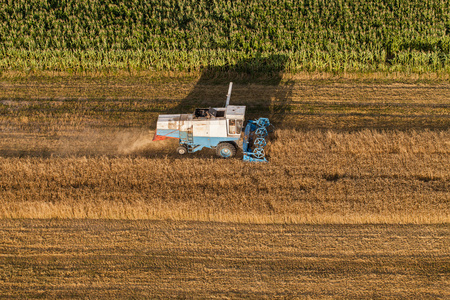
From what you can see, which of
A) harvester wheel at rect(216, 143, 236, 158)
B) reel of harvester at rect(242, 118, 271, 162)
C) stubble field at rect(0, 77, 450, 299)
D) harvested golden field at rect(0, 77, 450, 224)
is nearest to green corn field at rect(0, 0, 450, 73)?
harvested golden field at rect(0, 77, 450, 224)

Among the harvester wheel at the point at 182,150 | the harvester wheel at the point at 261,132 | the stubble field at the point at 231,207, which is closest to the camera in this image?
the stubble field at the point at 231,207

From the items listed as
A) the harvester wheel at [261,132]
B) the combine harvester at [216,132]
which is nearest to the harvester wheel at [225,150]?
the combine harvester at [216,132]

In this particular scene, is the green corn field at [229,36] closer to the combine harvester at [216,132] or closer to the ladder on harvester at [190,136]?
the combine harvester at [216,132]

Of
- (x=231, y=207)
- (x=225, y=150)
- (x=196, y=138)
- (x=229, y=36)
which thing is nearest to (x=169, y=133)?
(x=196, y=138)

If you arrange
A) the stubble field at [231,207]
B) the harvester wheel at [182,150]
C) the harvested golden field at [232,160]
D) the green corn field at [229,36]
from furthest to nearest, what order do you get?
the green corn field at [229,36] < the harvester wheel at [182,150] < the harvested golden field at [232,160] < the stubble field at [231,207]

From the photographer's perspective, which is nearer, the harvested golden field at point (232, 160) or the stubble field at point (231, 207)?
the stubble field at point (231, 207)

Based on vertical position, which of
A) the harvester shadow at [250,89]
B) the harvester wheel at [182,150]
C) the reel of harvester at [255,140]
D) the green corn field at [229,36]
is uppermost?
the green corn field at [229,36]

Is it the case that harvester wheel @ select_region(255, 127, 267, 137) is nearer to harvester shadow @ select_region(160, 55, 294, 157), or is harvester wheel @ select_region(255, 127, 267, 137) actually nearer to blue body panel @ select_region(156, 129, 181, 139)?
harvester shadow @ select_region(160, 55, 294, 157)

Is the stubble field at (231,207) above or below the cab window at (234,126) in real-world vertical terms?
below

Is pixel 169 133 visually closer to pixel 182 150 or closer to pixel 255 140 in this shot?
pixel 182 150
